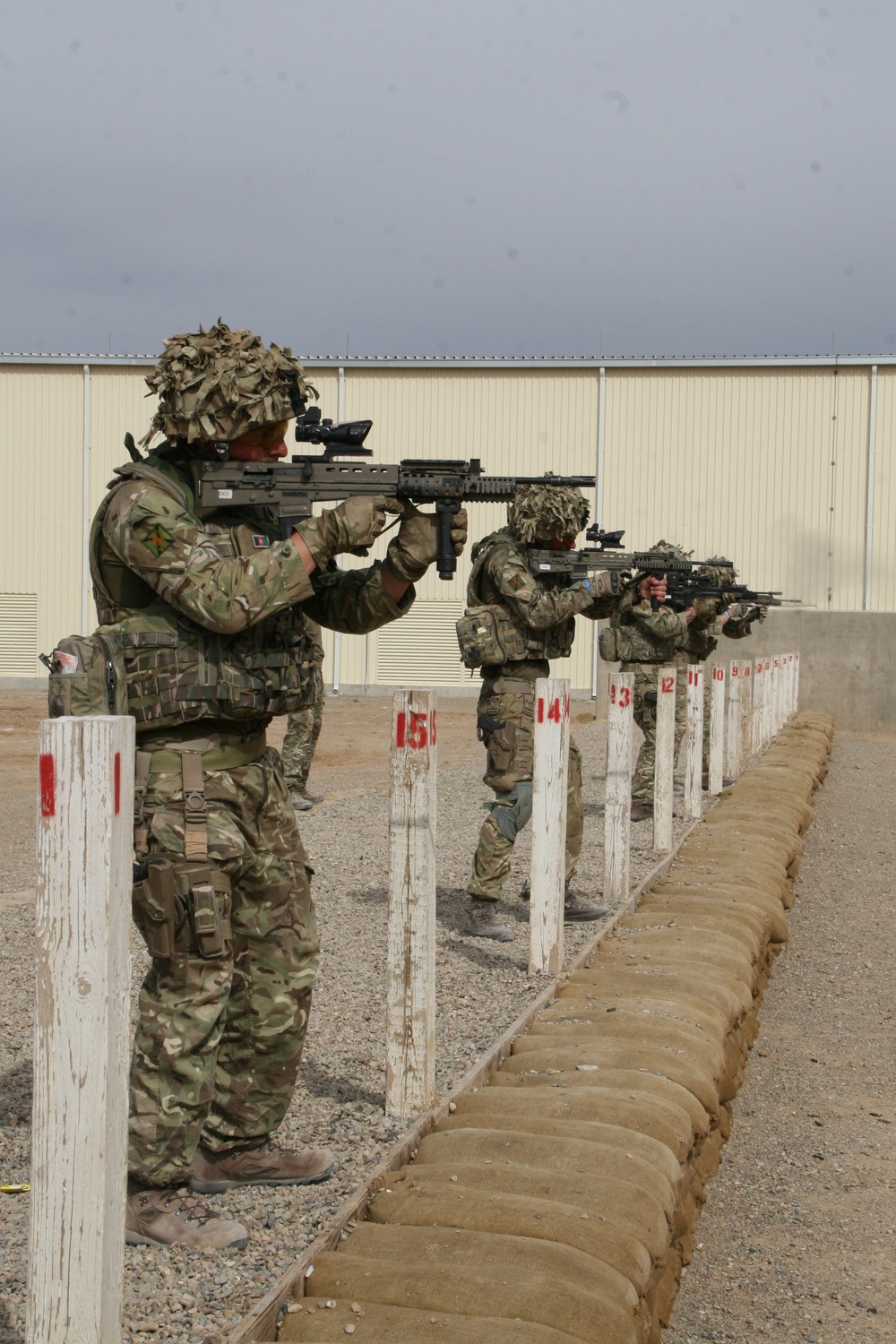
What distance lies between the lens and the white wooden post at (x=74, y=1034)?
261 cm

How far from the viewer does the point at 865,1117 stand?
18.4 feet

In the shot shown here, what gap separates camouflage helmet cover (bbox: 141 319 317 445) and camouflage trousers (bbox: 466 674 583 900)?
13.0 ft

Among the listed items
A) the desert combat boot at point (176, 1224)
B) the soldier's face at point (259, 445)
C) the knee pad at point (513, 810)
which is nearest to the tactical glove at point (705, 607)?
the knee pad at point (513, 810)

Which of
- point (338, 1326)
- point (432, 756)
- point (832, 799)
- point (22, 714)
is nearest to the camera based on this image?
point (338, 1326)

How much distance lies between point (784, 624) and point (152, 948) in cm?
2572

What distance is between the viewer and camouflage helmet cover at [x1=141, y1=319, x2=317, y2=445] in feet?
12.6

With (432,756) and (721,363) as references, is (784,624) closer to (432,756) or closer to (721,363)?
(721,363)

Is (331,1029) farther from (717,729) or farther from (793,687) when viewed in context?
(793,687)

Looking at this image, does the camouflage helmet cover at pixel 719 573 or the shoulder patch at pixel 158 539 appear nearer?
the shoulder patch at pixel 158 539

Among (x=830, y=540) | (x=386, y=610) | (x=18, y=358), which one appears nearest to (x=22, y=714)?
(x=18, y=358)

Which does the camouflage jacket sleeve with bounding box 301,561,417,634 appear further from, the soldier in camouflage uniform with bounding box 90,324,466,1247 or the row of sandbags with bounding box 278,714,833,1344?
the row of sandbags with bounding box 278,714,833,1344

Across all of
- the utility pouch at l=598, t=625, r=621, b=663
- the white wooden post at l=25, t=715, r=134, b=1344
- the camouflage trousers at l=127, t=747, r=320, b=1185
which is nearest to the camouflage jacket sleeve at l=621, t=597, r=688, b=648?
the utility pouch at l=598, t=625, r=621, b=663

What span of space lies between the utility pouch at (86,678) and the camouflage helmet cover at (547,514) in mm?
4359

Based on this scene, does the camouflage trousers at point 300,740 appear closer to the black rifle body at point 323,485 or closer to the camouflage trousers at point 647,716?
the camouflage trousers at point 647,716
